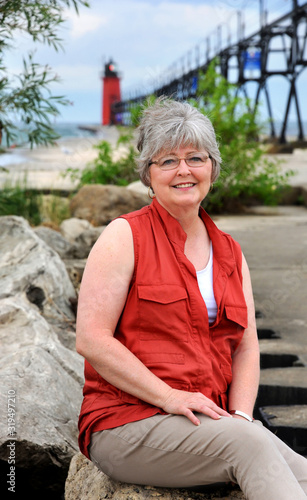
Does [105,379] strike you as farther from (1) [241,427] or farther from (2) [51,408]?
(2) [51,408]

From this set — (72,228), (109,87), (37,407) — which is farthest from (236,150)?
(109,87)

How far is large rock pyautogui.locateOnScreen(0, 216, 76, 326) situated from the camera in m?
4.02

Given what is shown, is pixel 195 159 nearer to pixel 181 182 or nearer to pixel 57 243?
pixel 181 182

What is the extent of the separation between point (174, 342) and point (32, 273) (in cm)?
216

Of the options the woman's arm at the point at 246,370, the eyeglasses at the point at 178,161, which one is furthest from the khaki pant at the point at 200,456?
the eyeglasses at the point at 178,161

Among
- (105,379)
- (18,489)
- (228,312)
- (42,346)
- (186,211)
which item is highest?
(186,211)

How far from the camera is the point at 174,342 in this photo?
2.14m

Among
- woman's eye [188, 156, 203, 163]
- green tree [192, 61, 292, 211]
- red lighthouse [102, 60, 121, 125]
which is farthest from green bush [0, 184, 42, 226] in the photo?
red lighthouse [102, 60, 121, 125]

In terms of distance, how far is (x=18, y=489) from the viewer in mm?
2824

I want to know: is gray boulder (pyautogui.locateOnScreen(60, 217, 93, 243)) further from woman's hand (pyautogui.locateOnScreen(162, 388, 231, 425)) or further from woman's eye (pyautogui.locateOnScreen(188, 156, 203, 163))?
woman's hand (pyautogui.locateOnScreen(162, 388, 231, 425))

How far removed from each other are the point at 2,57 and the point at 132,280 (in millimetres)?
2971

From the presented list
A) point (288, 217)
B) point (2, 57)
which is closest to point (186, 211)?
point (2, 57)

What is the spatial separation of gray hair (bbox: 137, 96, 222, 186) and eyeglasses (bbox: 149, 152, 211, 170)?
0.03 meters

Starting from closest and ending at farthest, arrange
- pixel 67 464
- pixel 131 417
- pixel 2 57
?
1. pixel 131 417
2. pixel 67 464
3. pixel 2 57
